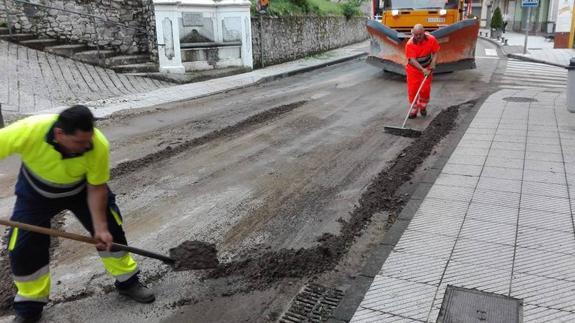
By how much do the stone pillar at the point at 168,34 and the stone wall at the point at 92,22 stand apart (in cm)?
63

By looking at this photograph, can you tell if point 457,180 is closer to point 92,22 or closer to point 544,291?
point 544,291

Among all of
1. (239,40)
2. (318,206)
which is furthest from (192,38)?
(318,206)

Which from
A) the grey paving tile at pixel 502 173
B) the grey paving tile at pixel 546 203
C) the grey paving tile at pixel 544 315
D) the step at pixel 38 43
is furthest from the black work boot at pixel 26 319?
the step at pixel 38 43

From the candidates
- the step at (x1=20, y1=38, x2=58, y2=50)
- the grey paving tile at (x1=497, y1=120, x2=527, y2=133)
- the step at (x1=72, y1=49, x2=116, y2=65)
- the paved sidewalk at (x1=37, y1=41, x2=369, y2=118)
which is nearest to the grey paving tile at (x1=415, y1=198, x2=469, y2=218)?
the grey paving tile at (x1=497, y1=120, x2=527, y2=133)

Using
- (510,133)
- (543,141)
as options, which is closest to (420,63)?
(510,133)

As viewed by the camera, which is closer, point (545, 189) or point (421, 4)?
point (545, 189)

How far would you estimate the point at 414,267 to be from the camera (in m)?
3.67

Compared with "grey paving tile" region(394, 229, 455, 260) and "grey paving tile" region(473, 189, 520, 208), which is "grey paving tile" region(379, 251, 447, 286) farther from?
"grey paving tile" region(473, 189, 520, 208)

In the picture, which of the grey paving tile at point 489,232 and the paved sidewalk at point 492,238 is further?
the grey paving tile at point 489,232

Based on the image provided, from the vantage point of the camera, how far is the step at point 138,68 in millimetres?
13406

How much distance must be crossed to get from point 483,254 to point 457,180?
1.76 metres

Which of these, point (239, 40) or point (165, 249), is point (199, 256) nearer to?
point (165, 249)

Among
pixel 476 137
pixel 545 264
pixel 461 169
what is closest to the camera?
pixel 545 264

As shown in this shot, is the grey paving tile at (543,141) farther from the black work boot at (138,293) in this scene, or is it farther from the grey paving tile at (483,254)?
the black work boot at (138,293)
